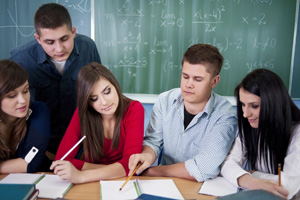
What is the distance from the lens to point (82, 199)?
1.11m

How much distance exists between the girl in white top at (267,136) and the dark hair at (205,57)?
242 millimetres

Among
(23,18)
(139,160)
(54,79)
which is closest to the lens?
(139,160)

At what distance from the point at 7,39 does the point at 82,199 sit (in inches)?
119

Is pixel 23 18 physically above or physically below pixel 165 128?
above

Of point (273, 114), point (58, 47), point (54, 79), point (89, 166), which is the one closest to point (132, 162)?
point (89, 166)

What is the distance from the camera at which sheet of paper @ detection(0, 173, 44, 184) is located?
1.27 meters

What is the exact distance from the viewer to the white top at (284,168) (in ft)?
3.84

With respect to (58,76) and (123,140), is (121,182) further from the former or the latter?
(58,76)

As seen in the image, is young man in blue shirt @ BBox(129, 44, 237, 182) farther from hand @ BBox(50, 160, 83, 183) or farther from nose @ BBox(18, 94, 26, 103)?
nose @ BBox(18, 94, 26, 103)

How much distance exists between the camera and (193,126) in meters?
1.67

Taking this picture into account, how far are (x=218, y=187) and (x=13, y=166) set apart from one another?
106cm

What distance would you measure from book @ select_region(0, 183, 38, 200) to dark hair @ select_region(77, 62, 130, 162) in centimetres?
53

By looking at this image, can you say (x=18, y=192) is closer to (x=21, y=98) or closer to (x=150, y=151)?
(x=21, y=98)

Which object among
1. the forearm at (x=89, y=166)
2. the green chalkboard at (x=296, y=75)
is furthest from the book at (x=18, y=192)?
the green chalkboard at (x=296, y=75)
